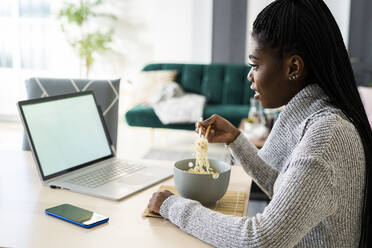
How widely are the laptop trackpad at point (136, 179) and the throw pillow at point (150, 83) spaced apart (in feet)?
10.9

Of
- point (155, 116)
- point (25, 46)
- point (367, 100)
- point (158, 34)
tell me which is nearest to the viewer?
point (367, 100)

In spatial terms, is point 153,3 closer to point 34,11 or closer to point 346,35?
point 34,11

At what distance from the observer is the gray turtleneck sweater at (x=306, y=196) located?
0.88m

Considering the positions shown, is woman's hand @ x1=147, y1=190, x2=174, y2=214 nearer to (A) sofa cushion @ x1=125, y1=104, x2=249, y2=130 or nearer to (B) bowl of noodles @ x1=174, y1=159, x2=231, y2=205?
(B) bowl of noodles @ x1=174, y1=159, x2=231, y2=205

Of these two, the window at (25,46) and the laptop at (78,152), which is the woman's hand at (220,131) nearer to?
the laptop at (78,152)

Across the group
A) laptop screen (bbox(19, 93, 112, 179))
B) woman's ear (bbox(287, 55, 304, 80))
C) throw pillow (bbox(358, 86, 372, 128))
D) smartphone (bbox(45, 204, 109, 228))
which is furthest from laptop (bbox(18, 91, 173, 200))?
throw pillow (bbox(358, 86, 372, 128))

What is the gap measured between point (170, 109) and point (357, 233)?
3502 mm

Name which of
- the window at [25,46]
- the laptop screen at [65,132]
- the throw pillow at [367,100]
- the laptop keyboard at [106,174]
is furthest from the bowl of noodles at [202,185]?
the window at [25,46]

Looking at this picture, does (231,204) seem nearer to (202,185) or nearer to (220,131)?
(202,185)

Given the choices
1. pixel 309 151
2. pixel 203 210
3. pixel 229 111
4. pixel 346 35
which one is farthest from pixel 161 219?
pixel 346 35

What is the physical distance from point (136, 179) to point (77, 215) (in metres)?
0.33

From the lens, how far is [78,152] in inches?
59.2

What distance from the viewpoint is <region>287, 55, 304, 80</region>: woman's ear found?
990 mm

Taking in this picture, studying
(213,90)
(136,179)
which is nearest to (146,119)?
(213,90)
